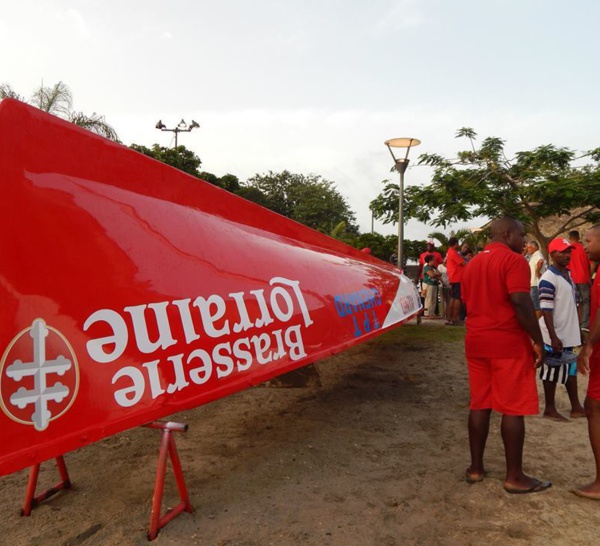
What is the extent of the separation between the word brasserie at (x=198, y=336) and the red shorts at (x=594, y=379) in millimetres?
1786

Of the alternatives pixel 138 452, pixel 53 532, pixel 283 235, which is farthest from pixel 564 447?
pixel 53 532

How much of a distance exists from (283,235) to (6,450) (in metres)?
2.95

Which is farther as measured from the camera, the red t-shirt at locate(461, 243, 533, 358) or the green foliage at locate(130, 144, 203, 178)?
the green foliage at locate(130, 144, 203, 178)

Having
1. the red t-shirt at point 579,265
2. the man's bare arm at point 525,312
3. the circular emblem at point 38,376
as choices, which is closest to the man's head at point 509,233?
the man's bare arm at point 525,312

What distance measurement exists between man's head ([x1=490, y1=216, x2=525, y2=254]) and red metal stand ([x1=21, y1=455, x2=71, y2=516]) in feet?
9.56

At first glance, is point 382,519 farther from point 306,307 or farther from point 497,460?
point 306,307

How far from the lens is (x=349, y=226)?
1961 inches

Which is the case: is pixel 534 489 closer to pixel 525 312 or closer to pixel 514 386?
pixel 514 386

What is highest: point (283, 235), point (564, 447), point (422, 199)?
point (422, 199)

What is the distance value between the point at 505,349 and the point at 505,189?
31.5ft

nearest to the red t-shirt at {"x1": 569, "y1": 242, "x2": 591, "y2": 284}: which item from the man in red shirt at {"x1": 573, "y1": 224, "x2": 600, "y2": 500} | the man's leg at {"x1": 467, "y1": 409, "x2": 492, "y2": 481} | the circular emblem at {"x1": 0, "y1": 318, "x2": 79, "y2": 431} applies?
the man in red shirt at {"x1": 573, "y1": 224, "x2": 600, "y2": 500}

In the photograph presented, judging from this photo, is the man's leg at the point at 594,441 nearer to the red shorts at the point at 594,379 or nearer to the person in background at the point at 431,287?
the red shorts at the point at 594,379

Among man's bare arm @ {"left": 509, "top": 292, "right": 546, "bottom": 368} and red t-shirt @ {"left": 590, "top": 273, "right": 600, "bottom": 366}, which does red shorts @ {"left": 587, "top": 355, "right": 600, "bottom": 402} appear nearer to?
red t-shirt @ {"left": 590, "top": 273, "right": 600, "bottom": 366}

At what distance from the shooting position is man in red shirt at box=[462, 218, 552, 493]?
288 centimetres
